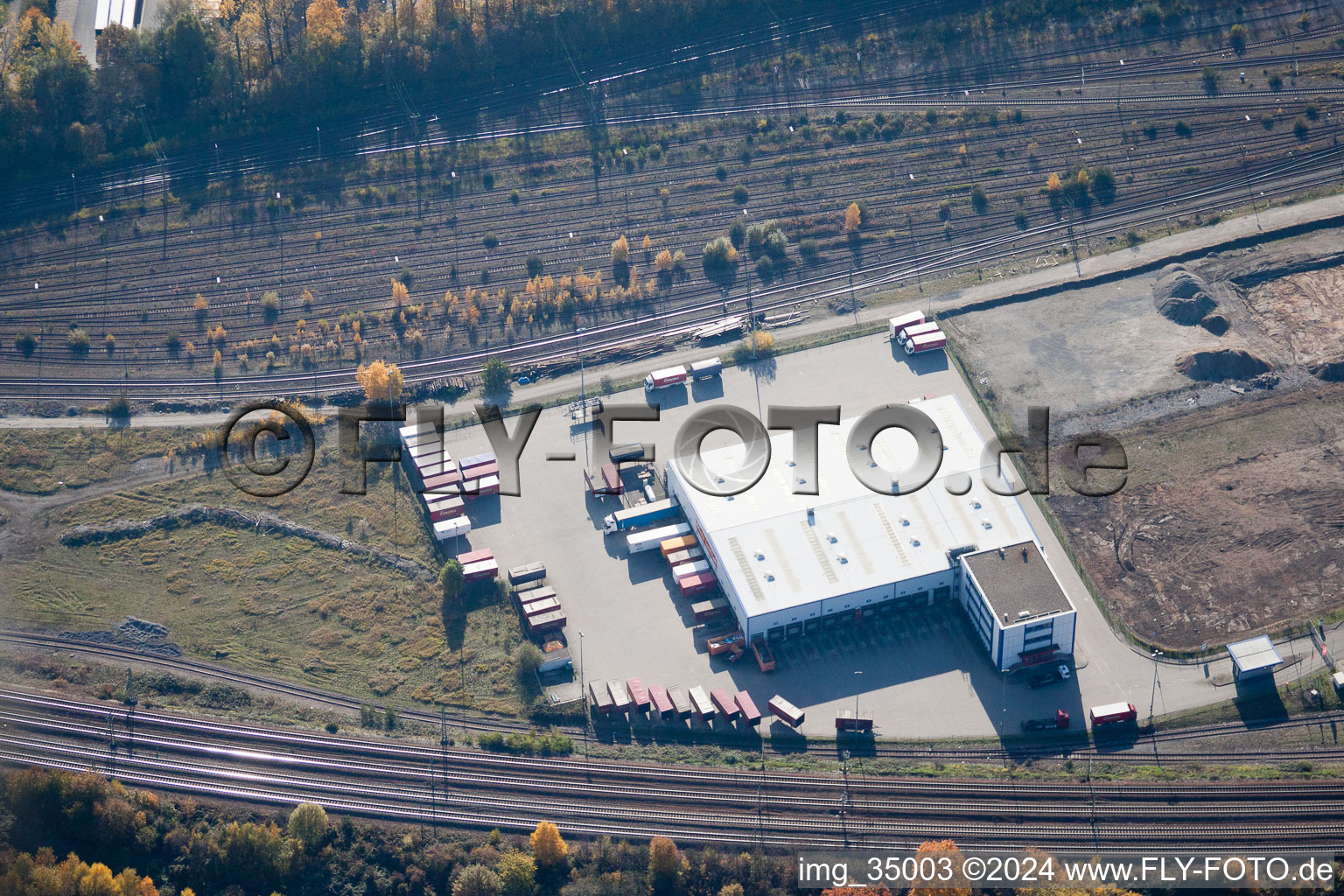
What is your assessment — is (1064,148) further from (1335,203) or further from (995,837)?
(995,837)

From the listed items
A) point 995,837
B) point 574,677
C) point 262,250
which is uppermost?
point 262,250

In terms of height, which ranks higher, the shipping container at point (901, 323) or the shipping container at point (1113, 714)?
the shipping container at point (901, 323)

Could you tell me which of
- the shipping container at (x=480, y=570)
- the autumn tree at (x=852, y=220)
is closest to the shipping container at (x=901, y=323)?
the autumn tree at (x=852, y=220)

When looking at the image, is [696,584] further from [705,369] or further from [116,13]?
[116,13]

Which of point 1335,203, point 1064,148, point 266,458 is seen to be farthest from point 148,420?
point 1335,203

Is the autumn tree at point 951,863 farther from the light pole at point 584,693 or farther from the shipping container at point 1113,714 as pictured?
the light pole at point 584,693
